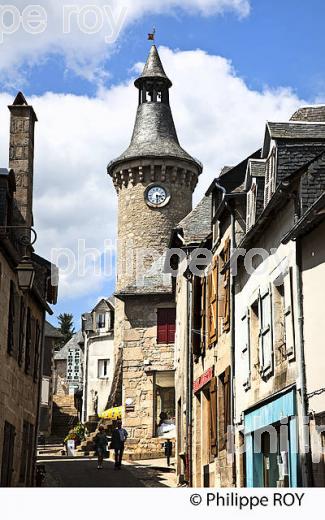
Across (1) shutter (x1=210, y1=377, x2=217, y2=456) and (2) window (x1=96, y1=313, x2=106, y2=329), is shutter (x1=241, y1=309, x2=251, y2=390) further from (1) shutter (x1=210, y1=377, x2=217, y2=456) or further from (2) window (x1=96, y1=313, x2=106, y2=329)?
(2) window (x1=96, y1=313, x2=106, y2=329)

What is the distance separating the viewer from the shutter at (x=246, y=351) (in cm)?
1595

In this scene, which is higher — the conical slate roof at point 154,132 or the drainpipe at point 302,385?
the conical slate roof at point 154,132

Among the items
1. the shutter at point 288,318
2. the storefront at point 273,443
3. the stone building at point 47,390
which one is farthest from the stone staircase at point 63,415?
the shutter at point 288,318

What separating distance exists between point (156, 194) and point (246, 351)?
2657 centimetres

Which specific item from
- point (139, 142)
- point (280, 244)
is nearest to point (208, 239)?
point (280, 244)

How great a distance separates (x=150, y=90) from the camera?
46.0 meters

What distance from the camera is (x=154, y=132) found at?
44031mm

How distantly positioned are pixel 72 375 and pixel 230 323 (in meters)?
47.6

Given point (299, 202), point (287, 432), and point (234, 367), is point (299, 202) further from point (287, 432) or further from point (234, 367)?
point (234, 367)

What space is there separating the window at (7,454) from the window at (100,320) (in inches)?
1344

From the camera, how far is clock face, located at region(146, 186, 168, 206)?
42156 mm

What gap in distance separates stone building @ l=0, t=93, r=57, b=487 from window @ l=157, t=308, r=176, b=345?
9.73 m

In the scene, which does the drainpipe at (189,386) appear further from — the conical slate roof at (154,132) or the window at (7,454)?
the conical slate roof at (154,132)

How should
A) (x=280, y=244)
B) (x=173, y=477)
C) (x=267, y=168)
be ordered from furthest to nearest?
(x=173, y=477) → (x=267, y=168) → (x=280, y=244)
